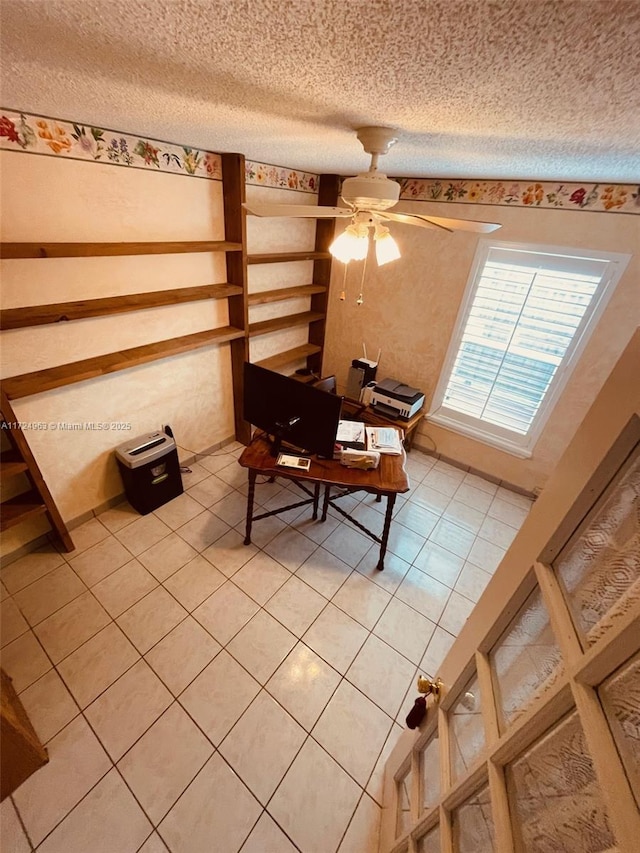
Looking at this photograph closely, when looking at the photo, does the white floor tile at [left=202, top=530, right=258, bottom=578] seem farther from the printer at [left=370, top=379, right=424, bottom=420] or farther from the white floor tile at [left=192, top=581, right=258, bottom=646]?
the printer at [left=370, top=379, right=424, bottom=420]

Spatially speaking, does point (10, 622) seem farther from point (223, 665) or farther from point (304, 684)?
point (304, 684)

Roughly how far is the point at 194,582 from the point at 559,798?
2034 mm

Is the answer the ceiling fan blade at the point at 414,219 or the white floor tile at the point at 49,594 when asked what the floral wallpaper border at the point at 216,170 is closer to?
the ceiling fan blade at the point at 414,219

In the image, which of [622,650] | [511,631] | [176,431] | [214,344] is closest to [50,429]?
[176,431]

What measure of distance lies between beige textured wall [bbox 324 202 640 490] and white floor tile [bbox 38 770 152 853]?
3.12 m

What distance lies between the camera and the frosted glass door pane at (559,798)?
1.49ft

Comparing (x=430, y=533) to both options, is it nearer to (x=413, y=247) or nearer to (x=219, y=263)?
(x=413, y=247)

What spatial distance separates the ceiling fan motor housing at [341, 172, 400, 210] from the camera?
1.37 m

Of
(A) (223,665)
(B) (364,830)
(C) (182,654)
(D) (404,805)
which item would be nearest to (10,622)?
(C) (182,654)

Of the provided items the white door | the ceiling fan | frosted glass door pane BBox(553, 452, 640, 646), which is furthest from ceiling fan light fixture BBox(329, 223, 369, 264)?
frosted glass door pane BBox(553, 452, 640, 646)

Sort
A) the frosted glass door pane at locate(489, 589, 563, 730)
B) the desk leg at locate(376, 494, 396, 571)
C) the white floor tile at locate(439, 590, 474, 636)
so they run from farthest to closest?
the desk leg at locate(376, 494, 396, 571) < the white floor tile at locate(439, 590, 474, 636) < the frosted glass door pane at locate(489, 589, 563, 730)

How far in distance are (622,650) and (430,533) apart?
7.70 feet

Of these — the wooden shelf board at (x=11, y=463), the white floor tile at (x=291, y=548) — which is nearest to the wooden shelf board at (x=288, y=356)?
the white floor tile at (x=291, y=548)

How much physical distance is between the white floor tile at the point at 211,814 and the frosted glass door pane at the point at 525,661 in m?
1.32
